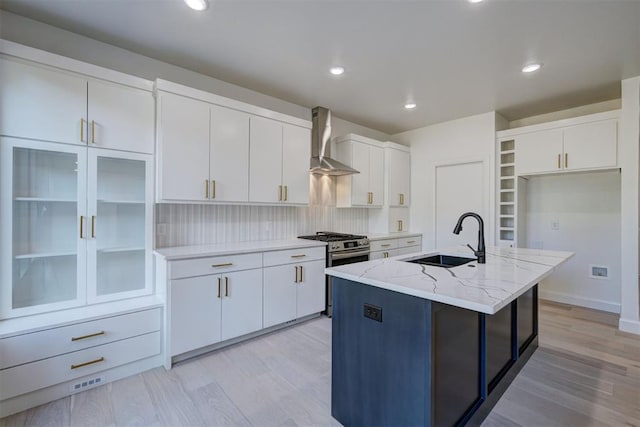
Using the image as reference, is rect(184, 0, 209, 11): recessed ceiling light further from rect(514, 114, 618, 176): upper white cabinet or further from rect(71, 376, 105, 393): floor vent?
rect(514, 114, 618, 176): upper white cabinet

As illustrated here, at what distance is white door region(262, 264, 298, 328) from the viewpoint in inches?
113

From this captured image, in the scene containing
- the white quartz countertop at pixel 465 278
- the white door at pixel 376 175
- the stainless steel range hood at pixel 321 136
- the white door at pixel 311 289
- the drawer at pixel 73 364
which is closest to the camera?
the white quartz countertop at pixel 465 278

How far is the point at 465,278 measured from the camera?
155 cm

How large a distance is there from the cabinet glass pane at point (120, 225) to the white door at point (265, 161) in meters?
1.01

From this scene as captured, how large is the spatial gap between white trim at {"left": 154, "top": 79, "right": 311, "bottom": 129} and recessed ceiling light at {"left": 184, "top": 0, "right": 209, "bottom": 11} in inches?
26.9

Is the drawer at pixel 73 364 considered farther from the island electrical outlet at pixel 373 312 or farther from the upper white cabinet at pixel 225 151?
the island electrical outlet at pixel 373 312

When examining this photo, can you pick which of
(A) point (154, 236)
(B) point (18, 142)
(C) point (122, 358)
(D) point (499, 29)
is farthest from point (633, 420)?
(B) point (18, 142)

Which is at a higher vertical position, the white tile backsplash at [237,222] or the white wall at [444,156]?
the white wall at [444,156]

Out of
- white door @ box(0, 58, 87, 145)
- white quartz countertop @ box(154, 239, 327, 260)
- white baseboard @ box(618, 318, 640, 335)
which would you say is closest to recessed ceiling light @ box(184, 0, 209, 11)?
white door @ box(0, 58, 87, 145)

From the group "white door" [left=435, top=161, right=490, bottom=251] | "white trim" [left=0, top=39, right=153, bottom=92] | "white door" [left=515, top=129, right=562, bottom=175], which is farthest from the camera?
"white door" [left=435, top=161, right=490, bottom=251]

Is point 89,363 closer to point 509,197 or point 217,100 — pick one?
point 217,100

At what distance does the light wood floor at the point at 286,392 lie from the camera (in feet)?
5.75

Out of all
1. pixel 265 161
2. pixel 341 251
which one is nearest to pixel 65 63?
pixel 265 161

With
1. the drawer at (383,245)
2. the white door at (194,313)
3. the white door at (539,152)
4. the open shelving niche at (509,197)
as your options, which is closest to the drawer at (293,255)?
the white door at (194,313)
